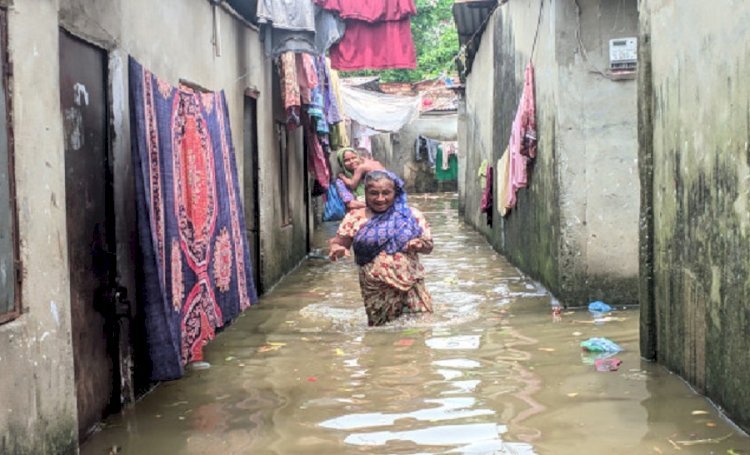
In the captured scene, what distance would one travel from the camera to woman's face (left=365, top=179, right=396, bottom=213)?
7.07 m

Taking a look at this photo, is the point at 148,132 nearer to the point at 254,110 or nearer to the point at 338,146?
the point at 254,110

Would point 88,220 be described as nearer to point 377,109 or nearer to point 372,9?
point 372,9

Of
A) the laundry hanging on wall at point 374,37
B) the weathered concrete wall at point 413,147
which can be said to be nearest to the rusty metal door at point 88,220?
the laundry hanging on wall at point 374,37

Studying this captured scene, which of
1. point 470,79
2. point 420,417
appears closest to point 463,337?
point 420,417

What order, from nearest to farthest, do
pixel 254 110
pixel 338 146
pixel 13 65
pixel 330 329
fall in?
1. pixel 13 65
2. pixel 330 329
3. pixel 254 110
4. pixel 338 146

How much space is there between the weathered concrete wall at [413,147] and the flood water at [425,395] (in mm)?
24895

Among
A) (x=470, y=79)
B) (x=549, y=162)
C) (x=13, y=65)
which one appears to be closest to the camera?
(x=13, y=65)

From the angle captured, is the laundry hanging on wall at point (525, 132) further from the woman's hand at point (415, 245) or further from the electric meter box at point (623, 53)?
the woman's hand at point (415, 245)

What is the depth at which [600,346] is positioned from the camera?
614 centimetres

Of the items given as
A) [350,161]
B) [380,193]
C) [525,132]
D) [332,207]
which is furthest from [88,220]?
[332,207]

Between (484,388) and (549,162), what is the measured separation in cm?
374

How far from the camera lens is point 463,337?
22.6 ft

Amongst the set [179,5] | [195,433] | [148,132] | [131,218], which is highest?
[179,5]

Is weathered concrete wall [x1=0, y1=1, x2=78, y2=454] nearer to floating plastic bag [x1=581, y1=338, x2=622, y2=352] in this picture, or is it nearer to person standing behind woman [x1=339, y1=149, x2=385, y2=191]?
floating plastic bag [x1=581, y1=338, x2=622, y2=352]
